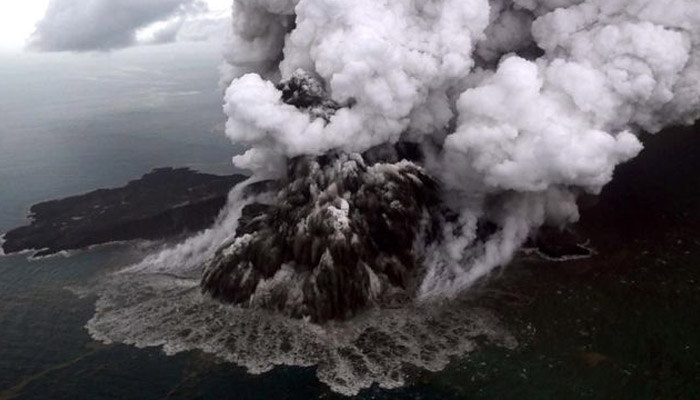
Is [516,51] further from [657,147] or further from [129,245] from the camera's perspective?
[129,245]

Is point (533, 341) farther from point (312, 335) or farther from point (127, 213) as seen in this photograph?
point (127, 213)

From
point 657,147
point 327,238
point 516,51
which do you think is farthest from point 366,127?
point 657,147

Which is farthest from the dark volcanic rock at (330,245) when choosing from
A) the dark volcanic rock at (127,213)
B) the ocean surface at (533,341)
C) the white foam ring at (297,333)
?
the dark volcanic rock at (127,213)

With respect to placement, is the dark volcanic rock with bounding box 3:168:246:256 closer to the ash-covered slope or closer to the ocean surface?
the ocean surface

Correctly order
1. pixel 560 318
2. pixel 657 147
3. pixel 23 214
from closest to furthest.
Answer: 1. pixel 560 318
2. pixel 657 147
3. pixel 23 214

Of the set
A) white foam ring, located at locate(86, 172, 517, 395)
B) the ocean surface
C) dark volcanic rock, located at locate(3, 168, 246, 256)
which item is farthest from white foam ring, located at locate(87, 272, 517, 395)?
dark volcanic rock, located at locate(3, 168, 246, 256)

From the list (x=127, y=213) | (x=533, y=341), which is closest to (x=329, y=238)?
(x=533, y=341)

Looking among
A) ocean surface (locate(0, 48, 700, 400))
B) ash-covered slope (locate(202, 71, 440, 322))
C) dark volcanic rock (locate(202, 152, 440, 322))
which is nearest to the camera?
ocean surface (locate(0, 48, 700, 400))

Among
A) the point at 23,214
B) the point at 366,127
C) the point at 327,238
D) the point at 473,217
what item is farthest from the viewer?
the point at 23,214
